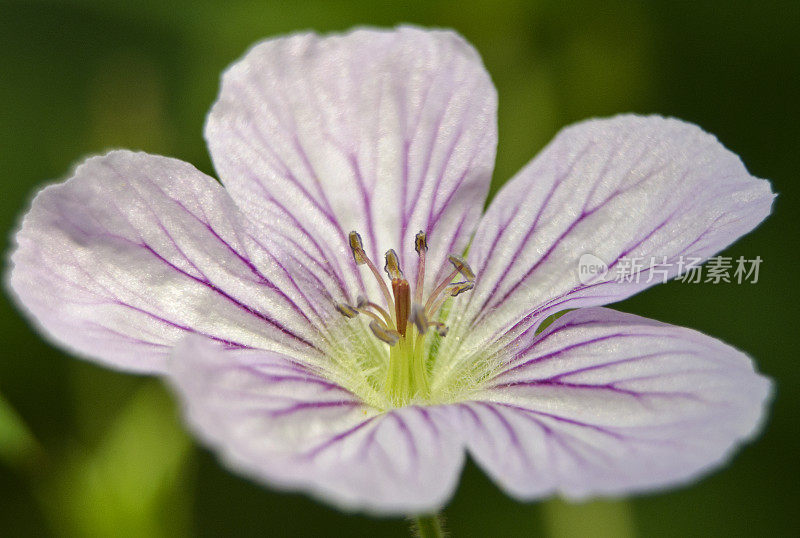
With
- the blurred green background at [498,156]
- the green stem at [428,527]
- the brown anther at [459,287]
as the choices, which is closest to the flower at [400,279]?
the brown anther at [459,287]

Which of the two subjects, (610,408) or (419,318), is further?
(419,318)

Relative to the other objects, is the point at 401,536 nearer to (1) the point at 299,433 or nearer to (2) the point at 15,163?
(1) the point at 299,433

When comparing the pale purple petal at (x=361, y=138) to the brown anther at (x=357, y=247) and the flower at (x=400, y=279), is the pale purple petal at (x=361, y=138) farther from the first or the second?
the brown anther at (x=357, y=247)

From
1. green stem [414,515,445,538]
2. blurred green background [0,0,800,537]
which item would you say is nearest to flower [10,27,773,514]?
green stem [414,515,445,538]

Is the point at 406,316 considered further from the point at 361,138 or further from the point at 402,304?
the point at 361,138

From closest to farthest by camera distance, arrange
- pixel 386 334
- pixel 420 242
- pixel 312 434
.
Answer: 1. pixel 312 434
2. pixel 386 334
3. pixel 420 242

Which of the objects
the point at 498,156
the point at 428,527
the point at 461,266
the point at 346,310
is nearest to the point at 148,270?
the point at 346,310

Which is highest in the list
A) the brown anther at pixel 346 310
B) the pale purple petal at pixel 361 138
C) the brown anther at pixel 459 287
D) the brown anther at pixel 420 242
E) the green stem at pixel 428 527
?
the pale purple petal at pixel 361 138
